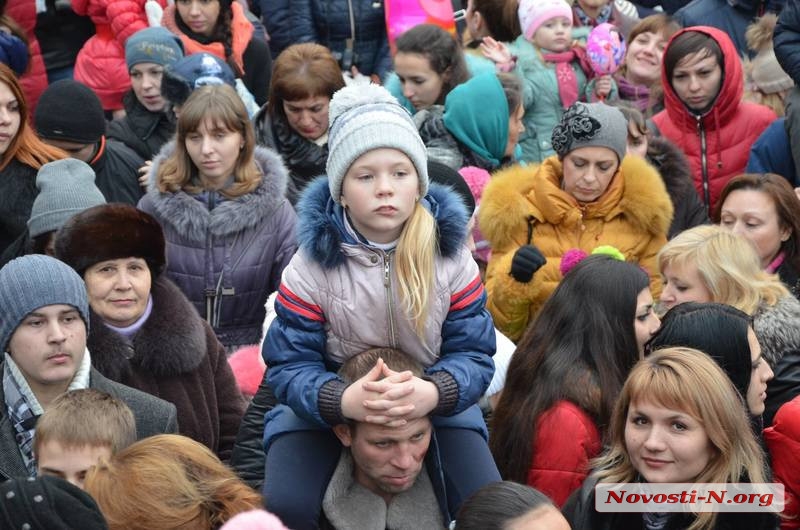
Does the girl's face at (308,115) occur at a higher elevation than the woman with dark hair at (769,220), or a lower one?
higher

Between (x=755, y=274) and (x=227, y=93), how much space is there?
2835 mm

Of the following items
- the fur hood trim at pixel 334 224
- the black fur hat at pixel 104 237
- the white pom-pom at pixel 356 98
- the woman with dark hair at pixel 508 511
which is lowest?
the woman with dark hair at pixel 508 511

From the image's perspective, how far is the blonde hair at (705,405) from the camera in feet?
13.6

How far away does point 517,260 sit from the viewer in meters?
6.20

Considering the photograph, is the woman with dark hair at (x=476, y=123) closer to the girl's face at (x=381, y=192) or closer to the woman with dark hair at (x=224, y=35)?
the woman with dark hair at (x=224, y=35)

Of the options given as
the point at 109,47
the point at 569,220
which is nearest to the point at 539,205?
the point at 569,220

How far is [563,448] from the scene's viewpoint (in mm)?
4723

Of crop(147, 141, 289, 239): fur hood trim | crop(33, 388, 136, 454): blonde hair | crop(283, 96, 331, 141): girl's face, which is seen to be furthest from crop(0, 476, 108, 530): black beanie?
crop(283, 96, 331, 141): girl's face

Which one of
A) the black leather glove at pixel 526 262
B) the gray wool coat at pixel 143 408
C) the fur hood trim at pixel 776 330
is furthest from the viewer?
the black leather glove at pixel 526 262

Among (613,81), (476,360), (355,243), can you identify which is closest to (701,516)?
(476,360)

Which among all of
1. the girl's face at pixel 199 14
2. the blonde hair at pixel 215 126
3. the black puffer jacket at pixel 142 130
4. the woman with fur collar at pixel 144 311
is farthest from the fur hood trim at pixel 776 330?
the girl's face at pixel 199 14

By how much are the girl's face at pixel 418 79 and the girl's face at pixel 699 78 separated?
1.44 meters

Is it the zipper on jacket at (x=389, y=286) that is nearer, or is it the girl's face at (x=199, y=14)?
the zipper on jacket at (x=389, y=286)

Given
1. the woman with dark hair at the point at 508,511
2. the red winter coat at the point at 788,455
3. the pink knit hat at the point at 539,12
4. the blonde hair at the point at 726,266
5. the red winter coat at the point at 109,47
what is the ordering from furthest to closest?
the red winter coat at the point at 109,47 < the pink knit hat at the point at 539,12 < the blonde hair at the point at 726,266 < the red winter coat at the point at 788,455 < the woman with dark hair at the point at 508,511
